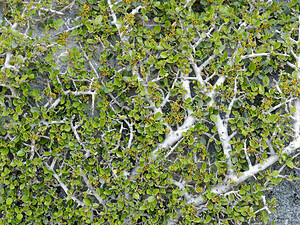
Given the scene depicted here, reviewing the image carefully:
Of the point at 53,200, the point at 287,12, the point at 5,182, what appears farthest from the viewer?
the point at 287,12

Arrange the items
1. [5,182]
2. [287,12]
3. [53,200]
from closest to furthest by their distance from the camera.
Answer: [5,182] → [53,200] → [287,12]

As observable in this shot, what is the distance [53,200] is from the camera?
1.99 meters

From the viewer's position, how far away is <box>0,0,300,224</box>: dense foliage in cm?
192

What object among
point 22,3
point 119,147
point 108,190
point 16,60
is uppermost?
point 22,3

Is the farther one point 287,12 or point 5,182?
point 287,12

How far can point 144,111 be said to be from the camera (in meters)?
1.96

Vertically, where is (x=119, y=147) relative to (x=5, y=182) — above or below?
below

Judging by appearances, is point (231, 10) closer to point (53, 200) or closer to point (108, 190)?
point (108, 190)

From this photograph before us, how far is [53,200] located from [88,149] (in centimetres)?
42

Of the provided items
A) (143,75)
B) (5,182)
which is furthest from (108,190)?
(143,75)

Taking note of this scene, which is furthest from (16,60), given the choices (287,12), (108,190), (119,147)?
(287,12)

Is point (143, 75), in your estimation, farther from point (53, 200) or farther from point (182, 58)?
point (53, 200)

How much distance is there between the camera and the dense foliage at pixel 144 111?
1918 mm

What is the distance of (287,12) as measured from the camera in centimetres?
215
